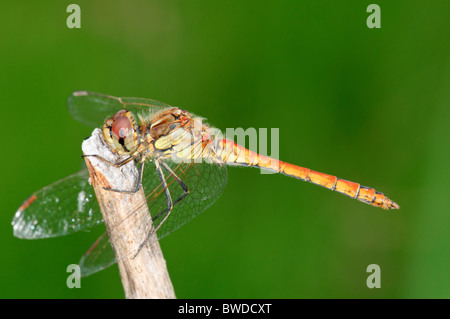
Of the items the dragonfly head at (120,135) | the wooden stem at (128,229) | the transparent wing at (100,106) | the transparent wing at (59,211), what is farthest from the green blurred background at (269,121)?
the wooden stem at (128,229)

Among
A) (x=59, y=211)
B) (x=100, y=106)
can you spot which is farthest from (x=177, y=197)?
(x=100, y=106)

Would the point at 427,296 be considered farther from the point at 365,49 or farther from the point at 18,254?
the point at 18,254

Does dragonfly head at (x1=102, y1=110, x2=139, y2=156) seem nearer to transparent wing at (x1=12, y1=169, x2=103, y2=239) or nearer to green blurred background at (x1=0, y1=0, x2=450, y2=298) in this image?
transparent wing at (x1=12, y1=169, x2=103, y2=239)

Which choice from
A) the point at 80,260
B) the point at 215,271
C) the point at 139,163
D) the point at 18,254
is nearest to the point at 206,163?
the point at 139,163

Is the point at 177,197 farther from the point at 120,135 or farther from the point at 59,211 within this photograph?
the point at 59,211

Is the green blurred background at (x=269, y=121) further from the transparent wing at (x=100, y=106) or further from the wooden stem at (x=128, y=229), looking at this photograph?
the wooden stem at (x=128, y=229)

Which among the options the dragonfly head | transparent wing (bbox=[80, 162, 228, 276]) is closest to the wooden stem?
the dragonfly head

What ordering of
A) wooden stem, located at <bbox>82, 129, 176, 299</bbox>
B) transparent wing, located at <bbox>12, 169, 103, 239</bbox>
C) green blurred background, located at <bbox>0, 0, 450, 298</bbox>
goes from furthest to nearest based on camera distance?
green blurred background, located at <bbox>0, 0, 450, 298</bbox> < transparent wing, located at <bbox>12, 169, 103, 239</bbox> < wooden stem, located at <bbox>82, 129, 176, 299</bbox>

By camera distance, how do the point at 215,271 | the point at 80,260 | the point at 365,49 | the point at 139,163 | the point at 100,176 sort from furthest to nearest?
the point at 365,49 < the point at 215,271 < the point at 139,163 < the point at 80,260 < the point at 100,176
